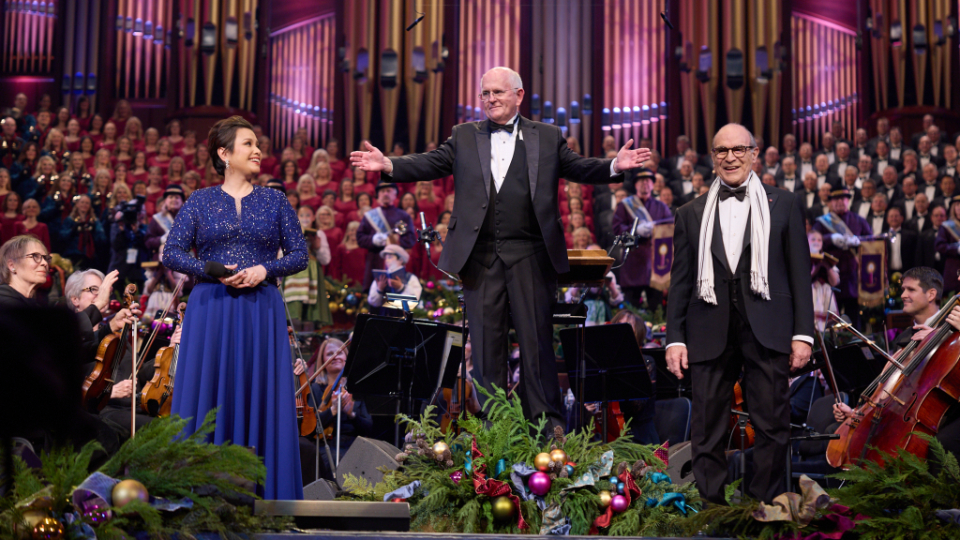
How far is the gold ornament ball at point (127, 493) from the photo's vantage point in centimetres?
226

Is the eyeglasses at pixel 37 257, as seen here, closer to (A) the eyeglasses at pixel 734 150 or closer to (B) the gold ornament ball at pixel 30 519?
(B) the gold ornament ball at pixel 30 519

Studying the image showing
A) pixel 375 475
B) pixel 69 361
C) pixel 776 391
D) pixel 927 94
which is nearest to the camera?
pixel 69 361

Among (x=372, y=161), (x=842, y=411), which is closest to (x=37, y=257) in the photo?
(x=372, y=161)

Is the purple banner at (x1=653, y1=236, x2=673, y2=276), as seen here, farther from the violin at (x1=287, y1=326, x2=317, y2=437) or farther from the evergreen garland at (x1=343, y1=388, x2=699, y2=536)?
the evergreen garland at (x1=343, y1=388, x2=699, y2=536)

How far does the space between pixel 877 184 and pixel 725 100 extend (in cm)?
300

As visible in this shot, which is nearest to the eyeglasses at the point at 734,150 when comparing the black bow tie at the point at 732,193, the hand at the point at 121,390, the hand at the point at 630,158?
the black bow tie at the point at 732,193

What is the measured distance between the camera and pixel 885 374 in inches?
149

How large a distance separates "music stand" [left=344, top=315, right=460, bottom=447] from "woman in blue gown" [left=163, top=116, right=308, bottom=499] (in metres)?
1.60

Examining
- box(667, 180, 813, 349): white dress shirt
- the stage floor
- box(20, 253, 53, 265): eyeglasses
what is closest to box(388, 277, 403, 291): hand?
box(20, 253, 53, 265): eyeglasses

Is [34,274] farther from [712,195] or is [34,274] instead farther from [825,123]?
[825,123]

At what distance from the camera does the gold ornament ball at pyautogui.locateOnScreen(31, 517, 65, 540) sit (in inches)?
84.4

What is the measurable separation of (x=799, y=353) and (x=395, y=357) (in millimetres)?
2417

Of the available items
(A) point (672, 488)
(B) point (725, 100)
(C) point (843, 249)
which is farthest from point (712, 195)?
(B) point (725, 100)

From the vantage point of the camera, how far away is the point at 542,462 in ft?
9.52
